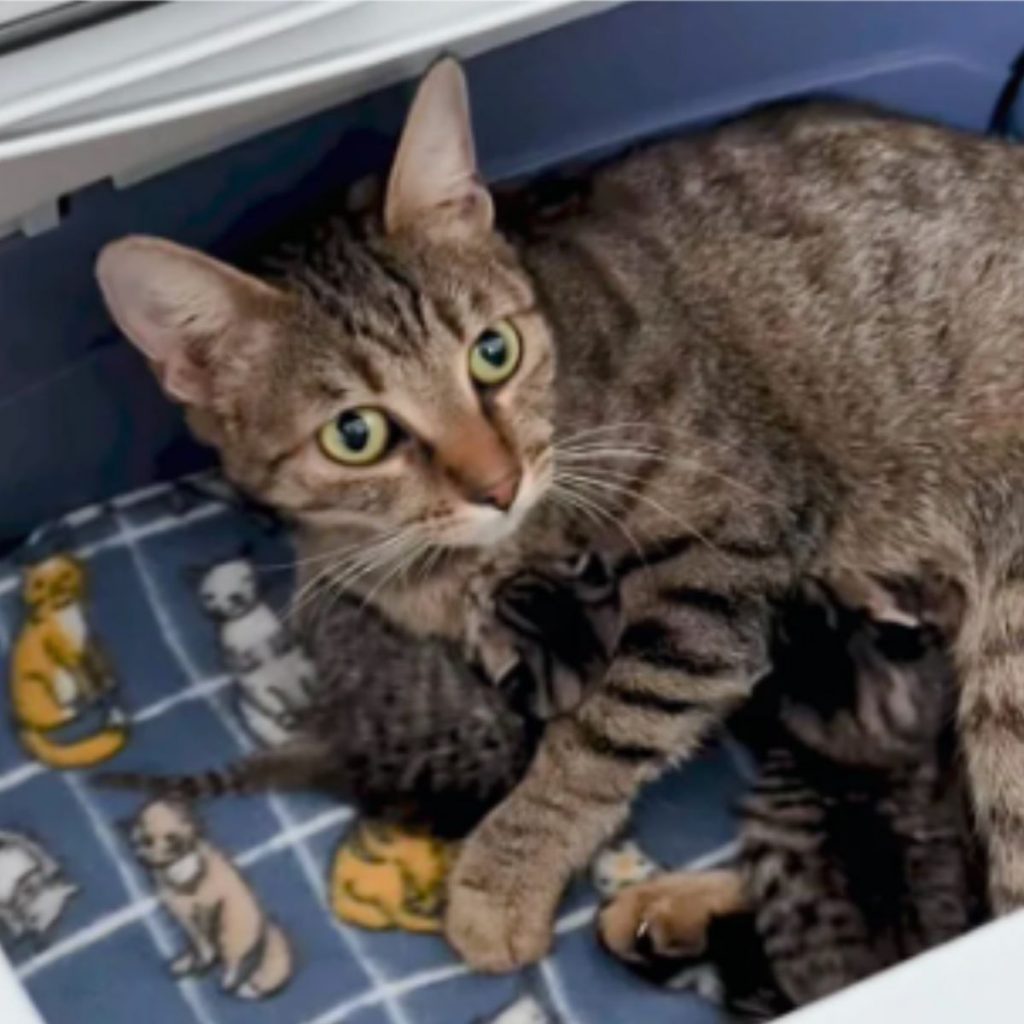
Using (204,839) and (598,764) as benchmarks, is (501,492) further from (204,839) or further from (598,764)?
(204,839)

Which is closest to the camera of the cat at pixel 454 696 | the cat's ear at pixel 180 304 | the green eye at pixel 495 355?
the cat's ear at pixel 180 304

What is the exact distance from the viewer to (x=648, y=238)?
157 centimetres

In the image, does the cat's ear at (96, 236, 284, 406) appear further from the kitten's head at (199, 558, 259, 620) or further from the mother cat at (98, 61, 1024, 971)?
the kitten's head at (199, 558, 259, 620)

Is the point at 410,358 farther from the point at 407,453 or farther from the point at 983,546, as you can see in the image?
the point at 983,546

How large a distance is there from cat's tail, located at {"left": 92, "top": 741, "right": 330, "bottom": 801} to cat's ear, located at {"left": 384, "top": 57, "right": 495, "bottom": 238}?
42 centimetres

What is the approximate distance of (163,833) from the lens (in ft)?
5.18

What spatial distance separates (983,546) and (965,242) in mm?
220

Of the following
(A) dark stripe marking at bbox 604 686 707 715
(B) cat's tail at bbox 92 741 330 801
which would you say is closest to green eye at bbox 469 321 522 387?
(A) dark stripe marking at bbox 604 686 707 715

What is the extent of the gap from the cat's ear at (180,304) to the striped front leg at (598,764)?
355mm

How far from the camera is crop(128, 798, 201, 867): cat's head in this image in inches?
61.9

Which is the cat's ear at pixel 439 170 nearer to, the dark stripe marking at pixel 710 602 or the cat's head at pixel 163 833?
the dark stripe marking at pixel 710 602

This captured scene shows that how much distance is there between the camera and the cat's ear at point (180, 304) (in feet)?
4.31

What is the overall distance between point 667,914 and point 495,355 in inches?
16.1

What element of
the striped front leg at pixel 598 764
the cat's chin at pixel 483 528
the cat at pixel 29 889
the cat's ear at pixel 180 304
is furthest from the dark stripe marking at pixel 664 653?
the cat at pixel 29 889
